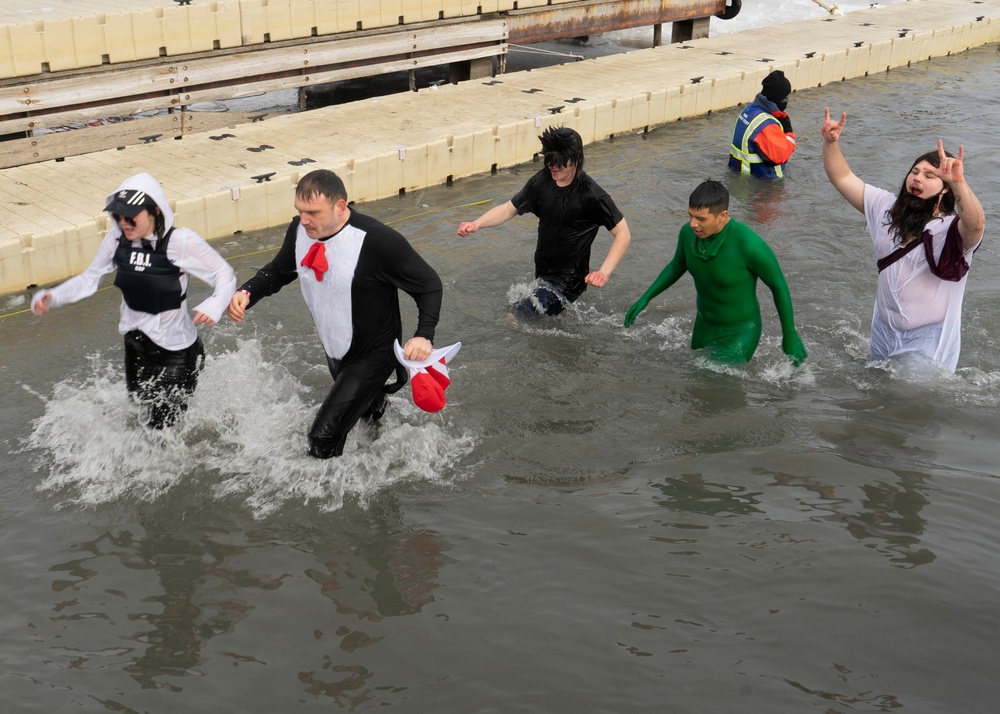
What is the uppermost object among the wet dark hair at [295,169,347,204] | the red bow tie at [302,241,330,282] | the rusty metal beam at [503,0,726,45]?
the rusty metal beam at [503,0,726,45]

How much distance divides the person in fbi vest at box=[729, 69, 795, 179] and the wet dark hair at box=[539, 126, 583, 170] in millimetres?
5045

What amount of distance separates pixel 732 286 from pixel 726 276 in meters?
0.08

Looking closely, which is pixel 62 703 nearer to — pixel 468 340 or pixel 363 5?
pixel 468 340

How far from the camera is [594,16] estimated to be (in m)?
15.8

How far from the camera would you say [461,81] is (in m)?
14.5

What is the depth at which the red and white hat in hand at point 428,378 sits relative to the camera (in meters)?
5.24

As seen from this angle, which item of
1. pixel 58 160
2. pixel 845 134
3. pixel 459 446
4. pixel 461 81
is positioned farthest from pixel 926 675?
pixel 461 81

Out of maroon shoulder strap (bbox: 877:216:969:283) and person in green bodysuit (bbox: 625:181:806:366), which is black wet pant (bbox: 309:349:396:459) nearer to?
person in green bodysuit (bbox: 625:181:806:366)

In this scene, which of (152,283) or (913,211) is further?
(913,211)

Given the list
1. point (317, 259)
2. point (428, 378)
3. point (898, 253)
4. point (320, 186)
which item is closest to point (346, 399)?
point (428, 378)

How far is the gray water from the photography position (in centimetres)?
456

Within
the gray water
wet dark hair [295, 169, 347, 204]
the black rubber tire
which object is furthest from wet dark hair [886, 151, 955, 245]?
the black rubber tire

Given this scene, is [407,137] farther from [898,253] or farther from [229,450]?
[898,253]

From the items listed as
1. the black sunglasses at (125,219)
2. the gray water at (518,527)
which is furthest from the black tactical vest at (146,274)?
the gray water at (518,527)
